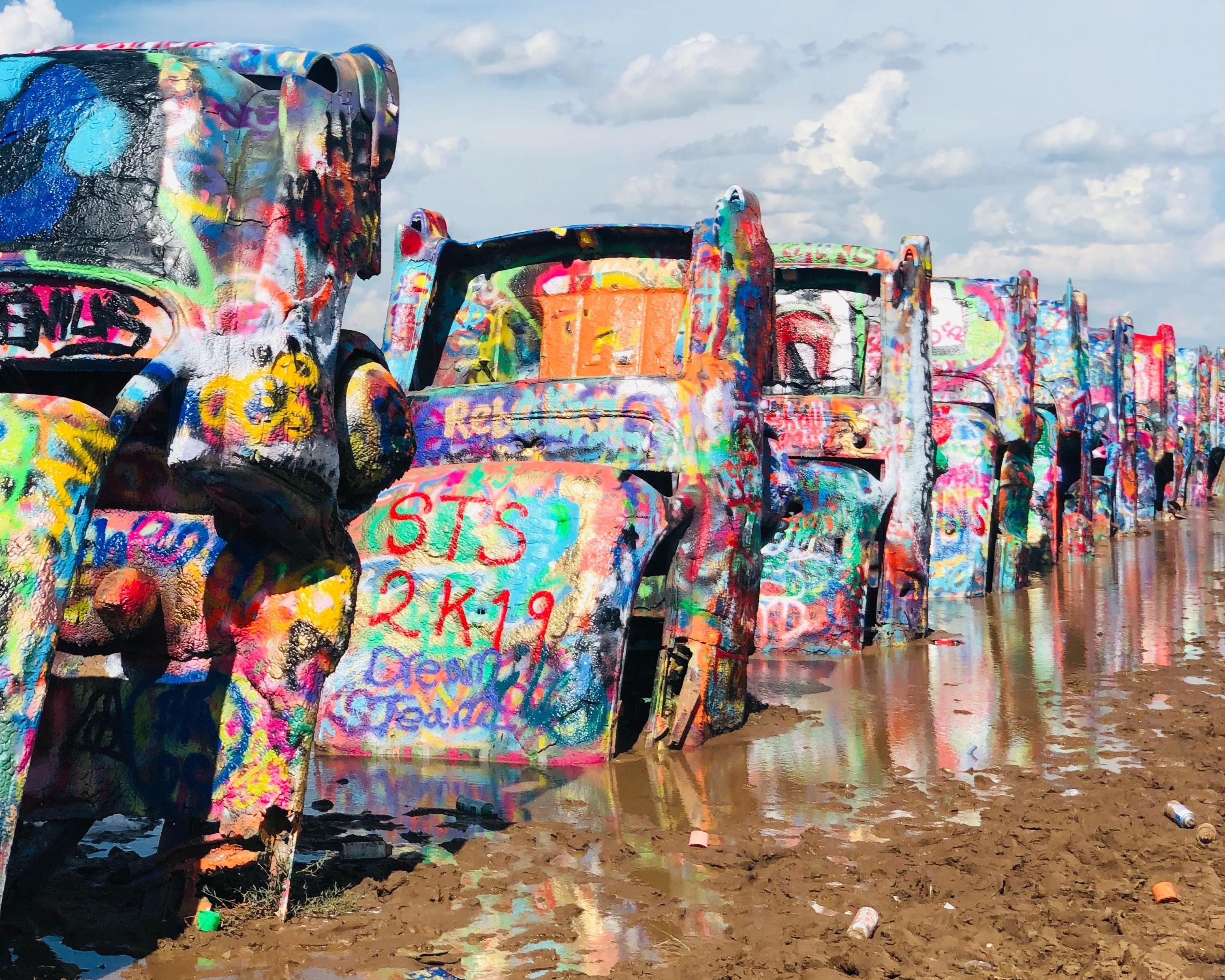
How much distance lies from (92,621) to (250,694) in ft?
1.66

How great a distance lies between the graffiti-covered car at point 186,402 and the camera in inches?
153

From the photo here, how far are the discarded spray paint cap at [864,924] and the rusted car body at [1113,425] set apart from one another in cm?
1814

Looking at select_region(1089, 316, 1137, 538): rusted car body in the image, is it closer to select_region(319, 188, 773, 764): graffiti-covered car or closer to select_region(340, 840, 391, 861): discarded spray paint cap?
select_region(319, 188, 773, 764): graffiti-covered car

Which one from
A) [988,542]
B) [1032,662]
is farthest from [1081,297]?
[1032,662]

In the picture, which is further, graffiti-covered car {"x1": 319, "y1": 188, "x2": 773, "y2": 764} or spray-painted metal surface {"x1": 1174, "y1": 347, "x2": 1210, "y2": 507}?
spray-painted metal surface {"x1": 1174, "y1": 347, "x2": 1210, "y2": 507}

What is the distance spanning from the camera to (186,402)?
3.87 m

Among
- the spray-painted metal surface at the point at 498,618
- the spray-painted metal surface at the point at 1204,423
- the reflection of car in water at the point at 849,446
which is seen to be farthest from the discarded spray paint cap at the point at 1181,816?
the spray-painted metal surface at the point at 1204,423

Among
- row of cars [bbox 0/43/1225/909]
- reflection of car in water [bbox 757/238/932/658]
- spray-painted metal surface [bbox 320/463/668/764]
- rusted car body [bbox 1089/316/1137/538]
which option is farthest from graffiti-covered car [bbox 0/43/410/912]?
rusted car body [bbox 1089/316/1137/538]

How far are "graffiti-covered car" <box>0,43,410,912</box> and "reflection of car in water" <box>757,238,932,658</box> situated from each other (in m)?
6.00

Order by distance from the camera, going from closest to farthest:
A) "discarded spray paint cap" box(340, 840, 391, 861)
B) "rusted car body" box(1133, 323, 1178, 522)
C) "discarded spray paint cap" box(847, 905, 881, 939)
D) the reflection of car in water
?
"discarded spray paint cap" box(847, 905, 881, 939), "discarded spray paint cap" box(340, 840, 391, 861), the reflection of car in water, "rusted car body" box(1133, 323, 1178, 522)

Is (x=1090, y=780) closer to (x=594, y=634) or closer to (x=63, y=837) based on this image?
(x=594, y=634)

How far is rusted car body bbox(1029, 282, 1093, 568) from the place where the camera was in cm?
1847

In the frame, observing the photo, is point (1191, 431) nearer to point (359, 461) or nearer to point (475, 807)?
point (475, 807)

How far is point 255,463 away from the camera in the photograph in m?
3.90
